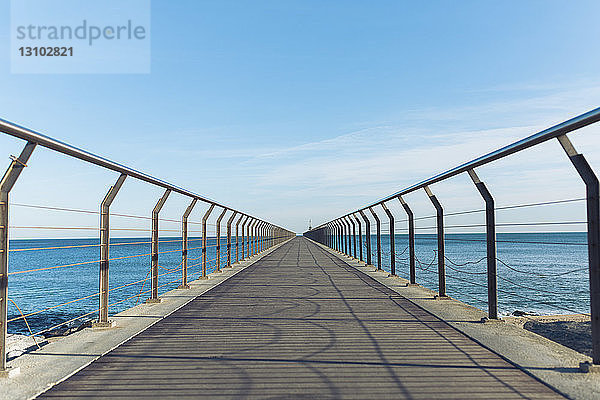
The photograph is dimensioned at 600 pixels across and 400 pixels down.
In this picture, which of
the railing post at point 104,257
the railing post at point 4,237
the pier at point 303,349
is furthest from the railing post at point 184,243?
the railing post at point 4,237

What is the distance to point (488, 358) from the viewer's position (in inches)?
123

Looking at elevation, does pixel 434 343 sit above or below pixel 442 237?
below

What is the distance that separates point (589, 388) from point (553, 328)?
4445 millimetres

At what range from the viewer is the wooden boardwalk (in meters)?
2.54

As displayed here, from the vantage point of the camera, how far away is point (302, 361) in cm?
306

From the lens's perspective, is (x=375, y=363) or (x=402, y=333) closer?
(x=375, y=363)

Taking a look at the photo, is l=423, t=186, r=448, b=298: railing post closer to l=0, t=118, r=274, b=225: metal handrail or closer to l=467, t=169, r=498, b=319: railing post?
l=467, t=169, r=498, b=319: railing post

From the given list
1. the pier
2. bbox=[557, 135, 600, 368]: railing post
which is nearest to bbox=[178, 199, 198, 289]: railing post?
the pier

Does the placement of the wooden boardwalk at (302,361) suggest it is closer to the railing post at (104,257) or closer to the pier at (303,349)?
the pier at (303,349)

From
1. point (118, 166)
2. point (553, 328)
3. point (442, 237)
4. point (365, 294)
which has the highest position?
point (118, 166)

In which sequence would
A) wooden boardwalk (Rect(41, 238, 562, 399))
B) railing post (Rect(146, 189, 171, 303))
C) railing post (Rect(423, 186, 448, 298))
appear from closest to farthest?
wooden boardwalk (Rect(41, 238, 562, 399)) → railing post (Rect(146, 189, 171, 303)) → railing post (Rect(423, 186, 448, 298))

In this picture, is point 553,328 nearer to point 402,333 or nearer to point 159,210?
point 402,333

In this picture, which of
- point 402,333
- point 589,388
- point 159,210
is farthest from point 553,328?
point 159,210

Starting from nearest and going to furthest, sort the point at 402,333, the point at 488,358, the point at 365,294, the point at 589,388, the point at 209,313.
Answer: the point at 589,388, the point at 488,358, the point at 402,333, the point at 209,313, the point at 365,294
